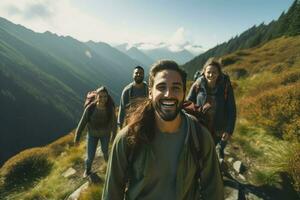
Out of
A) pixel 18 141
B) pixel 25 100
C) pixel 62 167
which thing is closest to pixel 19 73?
pixel 25 100

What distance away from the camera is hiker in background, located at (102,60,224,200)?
2.64 meters

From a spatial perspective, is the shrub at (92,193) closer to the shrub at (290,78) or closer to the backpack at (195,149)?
the backpack at (195,149)

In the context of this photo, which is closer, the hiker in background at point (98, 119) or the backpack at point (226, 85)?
the backpack at point (226, 85)

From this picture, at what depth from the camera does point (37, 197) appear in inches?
340

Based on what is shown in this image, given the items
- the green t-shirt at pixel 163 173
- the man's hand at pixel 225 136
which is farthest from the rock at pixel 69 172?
the green t-shirt at pixel 163 173

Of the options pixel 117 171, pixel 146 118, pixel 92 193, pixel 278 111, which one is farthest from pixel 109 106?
pixel 278 111

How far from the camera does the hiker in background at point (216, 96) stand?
5438mm

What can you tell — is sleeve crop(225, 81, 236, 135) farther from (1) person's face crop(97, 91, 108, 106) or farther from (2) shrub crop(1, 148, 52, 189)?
(2) shrub crop(1, 148, 52, 189)

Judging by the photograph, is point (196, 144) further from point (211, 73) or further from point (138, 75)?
point (138, 75)

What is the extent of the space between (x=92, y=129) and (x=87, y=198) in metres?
1.63

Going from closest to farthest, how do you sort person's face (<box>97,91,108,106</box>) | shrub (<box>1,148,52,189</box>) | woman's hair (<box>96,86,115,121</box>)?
person's face (<box>97,91,108,106</box>), woman's hair (<box>96,86,115,121</box>), shrub (<box>1,148,52,189</box>)

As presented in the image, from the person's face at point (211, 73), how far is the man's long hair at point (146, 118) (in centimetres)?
253

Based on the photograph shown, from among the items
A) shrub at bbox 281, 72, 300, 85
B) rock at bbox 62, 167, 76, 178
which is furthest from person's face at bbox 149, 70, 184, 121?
shrub at bbox 281, 72, 300, 85

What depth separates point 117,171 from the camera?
2.69 meters
